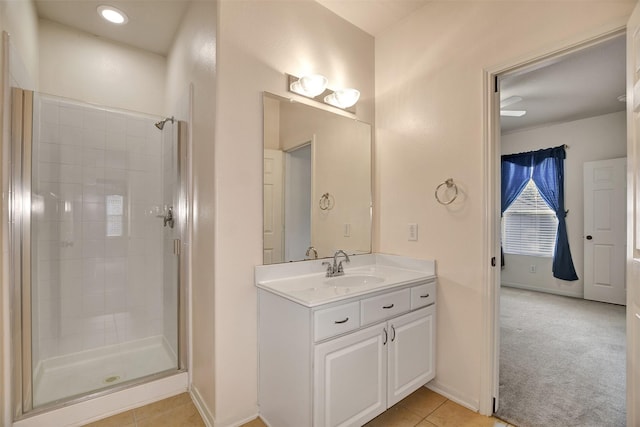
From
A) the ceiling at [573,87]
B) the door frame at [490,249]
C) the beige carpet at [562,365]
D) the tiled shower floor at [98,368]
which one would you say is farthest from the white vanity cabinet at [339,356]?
the ceiling at [573,87]

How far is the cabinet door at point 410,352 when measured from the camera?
178cm

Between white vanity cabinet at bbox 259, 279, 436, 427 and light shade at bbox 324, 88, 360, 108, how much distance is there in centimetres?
136

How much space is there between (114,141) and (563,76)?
4454mm

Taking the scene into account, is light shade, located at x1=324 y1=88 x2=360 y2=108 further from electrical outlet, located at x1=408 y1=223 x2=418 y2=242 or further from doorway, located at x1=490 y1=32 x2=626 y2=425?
doorway, located at x1=490 y1=32 x2=626 y2=425

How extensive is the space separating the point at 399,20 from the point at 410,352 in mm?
2406

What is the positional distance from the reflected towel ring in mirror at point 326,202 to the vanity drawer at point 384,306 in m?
0.79

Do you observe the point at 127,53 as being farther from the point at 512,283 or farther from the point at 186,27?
the point at 512,283

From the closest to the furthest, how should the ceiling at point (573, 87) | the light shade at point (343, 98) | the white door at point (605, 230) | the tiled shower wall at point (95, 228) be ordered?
the light shade at point (343, 98)
the tiled shower wall at point (95, 228)
the ceiling at point (573, 87)
the white door at point (605, 230)

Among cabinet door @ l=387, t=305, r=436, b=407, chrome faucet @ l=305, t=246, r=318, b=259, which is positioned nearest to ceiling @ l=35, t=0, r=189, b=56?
chrome faucet @ l=305, t=246, r=318, b=259

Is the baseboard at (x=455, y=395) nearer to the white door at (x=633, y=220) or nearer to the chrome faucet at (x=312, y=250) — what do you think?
the white door at (x=633, y=220)

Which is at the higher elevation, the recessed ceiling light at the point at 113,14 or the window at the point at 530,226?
the recessed ceiling light at the point at 113,14

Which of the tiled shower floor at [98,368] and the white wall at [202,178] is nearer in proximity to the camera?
the white wall at [202,178]

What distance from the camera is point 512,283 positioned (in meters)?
5.37

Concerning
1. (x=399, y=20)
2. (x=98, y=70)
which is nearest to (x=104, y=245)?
(x=98, y=70)
